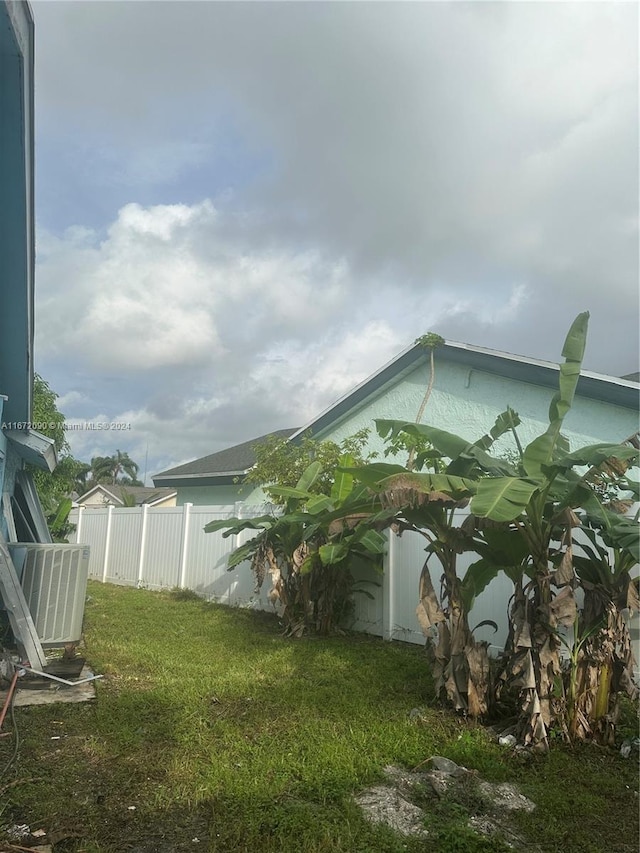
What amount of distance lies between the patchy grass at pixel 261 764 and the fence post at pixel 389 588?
167 centimetres

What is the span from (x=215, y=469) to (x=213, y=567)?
→ 18.8 feet

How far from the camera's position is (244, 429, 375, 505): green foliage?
10742 millimetres

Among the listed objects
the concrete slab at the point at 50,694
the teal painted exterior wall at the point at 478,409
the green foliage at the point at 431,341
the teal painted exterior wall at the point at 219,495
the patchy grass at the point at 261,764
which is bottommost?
the concrete slab at the point at 50,694

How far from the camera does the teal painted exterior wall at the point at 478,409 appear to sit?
10.1 meters

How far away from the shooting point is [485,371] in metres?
11.9

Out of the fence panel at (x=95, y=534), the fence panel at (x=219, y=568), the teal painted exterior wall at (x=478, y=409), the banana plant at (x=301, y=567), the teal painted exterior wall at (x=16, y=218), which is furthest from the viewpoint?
the fence panel at (x=95, y=534)

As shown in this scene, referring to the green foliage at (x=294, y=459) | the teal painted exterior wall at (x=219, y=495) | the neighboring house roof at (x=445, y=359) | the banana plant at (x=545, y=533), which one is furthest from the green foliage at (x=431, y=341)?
the banana plant at (x=545, y=533)

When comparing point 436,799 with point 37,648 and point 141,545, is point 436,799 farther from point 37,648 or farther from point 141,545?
point 141,545

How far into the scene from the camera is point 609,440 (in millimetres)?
9844

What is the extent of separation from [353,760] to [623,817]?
1818 millimetres

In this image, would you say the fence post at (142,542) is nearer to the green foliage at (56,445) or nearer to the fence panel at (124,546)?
the fence panel at (124,546)

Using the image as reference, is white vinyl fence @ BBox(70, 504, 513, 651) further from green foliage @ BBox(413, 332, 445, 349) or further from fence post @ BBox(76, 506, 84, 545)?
green foliage @ BBox(413, 332, 445, 349)

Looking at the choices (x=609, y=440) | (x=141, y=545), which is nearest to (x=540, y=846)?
(x=609, y=440)

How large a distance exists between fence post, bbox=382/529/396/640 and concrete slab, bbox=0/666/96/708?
4424 mm
